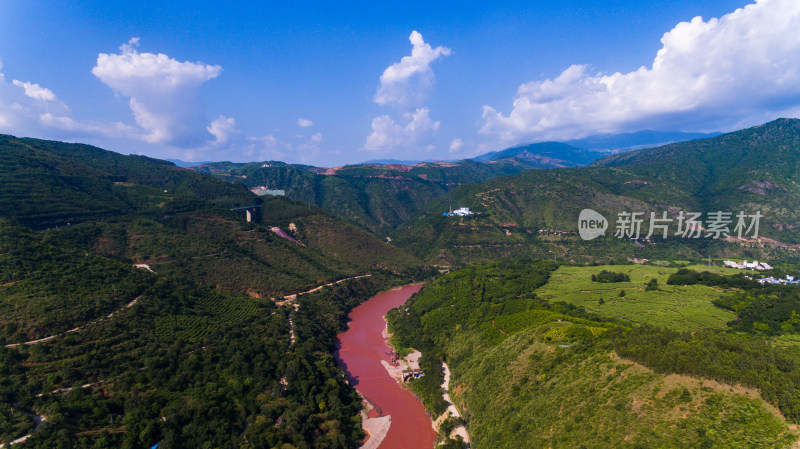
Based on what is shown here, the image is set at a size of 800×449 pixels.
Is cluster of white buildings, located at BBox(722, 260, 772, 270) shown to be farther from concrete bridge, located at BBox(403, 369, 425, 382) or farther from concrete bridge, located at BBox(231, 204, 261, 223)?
concrete bridge, located at BBox(231, 204, 261, 223)

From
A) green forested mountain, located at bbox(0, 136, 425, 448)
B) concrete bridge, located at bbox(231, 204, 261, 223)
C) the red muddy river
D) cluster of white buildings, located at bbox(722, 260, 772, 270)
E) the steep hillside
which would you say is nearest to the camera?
green forested mountain, located at bbox(0, 136, 425, 448)

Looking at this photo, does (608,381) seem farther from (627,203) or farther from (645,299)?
(627,203)

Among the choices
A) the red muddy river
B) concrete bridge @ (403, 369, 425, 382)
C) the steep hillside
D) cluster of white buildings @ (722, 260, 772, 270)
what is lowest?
the red muddy river

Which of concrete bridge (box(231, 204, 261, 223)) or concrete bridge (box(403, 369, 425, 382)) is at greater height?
concrete bridge (box(231, 204, 261, 223))

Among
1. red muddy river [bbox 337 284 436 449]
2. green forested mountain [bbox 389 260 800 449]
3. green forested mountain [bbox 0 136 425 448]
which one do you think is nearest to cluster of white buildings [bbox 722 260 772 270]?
green forested mountain [bbox 389 260 800 449]

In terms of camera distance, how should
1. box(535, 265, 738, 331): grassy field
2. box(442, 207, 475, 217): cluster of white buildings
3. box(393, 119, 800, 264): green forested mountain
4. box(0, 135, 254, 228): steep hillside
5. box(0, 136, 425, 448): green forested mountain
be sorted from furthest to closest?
box(442, 207, 475, 217): cluster of white buildings, box(393, 119, 800, 264): green forested mountain, box(0, 135, 254, 228): steep hillside, box(535, 265, 738, 331): grassy field, box(0, 136, 425, 448): green forested mountain

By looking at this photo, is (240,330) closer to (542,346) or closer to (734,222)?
(542,346)

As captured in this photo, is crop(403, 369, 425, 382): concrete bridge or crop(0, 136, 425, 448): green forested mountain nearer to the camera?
crop(0, 136, 425, 448): green forested mountain

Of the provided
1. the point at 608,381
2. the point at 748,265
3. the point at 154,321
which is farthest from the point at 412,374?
the point at 748,265
